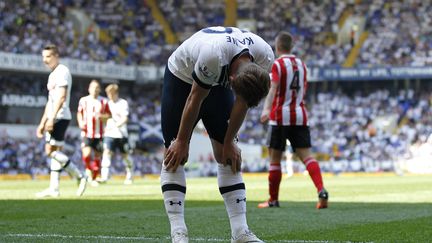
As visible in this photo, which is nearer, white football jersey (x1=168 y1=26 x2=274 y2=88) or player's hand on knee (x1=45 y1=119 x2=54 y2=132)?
white football jersey (x1=168 y1=26 x2=274 y2=88)

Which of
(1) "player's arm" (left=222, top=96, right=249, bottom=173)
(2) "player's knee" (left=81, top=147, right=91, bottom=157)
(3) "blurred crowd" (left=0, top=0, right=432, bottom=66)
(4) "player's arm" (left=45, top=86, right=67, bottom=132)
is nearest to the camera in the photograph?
(1) "player's arm" (left=222, top=96, right=249, bottom=173)

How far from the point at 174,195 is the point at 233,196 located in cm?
42

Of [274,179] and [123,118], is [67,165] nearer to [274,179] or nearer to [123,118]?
[274,179]

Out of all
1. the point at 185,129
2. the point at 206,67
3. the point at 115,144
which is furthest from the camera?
the point at 115,144

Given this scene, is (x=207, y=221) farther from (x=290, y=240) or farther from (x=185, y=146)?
(x=185, y=146)

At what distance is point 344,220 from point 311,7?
1647 inches

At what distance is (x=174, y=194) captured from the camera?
6.45 meters

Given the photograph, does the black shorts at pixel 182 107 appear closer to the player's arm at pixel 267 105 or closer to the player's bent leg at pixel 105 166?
the player's arm at pixel 267 105

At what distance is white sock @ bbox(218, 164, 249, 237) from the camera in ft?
21.2

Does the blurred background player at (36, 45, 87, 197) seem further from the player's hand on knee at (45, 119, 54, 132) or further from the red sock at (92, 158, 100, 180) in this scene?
the red sock at (92, 158, 100, 180)

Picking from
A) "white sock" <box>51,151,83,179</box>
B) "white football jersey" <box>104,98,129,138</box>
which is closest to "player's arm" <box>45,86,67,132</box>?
"white sock" <box>51,151,83,179</box>

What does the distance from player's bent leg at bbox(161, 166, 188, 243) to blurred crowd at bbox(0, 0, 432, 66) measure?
3685 centimetres

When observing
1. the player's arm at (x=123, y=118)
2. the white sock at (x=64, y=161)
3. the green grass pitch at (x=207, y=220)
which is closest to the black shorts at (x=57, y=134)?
the white sock at (x=64, y=161)

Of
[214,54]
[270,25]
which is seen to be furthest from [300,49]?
[214,54]
